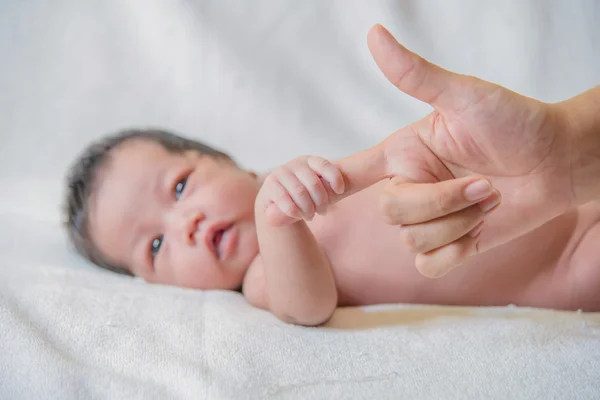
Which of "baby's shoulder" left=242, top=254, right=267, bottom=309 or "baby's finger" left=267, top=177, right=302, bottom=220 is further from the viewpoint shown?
"baby's shoulder" left=242, top=254, right=267, bottom=309

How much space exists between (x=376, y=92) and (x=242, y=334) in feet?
3.00

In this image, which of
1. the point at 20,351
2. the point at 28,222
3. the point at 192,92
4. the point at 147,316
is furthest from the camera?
the point at 192,92

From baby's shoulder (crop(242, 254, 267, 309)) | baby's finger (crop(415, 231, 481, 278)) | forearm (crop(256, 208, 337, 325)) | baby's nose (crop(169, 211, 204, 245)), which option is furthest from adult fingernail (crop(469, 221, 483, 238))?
baby's nose (crop(169, 211, 204, 245))

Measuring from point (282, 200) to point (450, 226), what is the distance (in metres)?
0.22

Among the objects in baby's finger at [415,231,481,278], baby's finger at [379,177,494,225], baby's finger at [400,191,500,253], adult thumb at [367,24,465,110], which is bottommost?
baby's finger at [415,231,481,278]

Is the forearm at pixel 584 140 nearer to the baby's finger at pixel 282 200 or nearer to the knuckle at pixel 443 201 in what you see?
the knuckle at pixel 443 201

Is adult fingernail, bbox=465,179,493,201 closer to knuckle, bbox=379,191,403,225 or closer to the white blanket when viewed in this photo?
knuckle, bbox=379,191,403,225

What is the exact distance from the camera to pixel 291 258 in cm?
87

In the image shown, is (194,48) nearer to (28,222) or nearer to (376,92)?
(376,92)

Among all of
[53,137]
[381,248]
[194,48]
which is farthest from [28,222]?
[381,248]

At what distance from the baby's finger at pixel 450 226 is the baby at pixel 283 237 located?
4 centimetres

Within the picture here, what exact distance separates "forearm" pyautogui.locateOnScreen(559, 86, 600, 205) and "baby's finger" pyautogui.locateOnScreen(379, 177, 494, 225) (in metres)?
0.13

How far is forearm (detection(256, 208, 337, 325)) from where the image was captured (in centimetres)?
86

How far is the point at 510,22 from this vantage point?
60.2 inches
